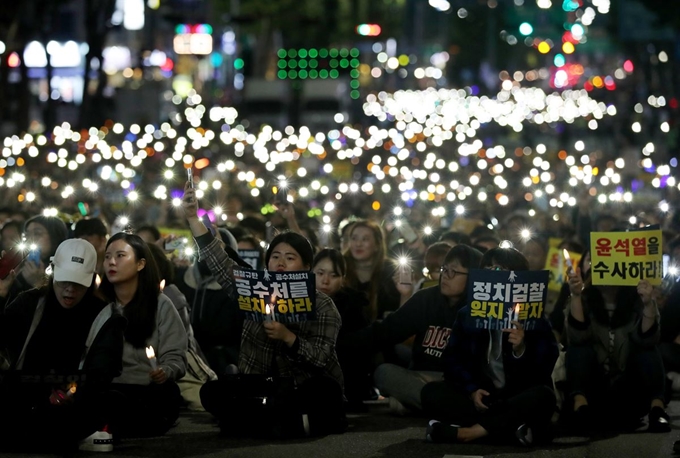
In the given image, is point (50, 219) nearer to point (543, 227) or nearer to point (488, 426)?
point (488, 426)

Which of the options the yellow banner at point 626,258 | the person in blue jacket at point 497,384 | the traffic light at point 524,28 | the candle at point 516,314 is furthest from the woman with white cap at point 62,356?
the traffic light at point 524,28

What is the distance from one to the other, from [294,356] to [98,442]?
4.66 feet

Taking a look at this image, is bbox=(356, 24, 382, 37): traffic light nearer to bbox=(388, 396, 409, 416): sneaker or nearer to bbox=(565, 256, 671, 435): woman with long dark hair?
bbox=(388, 396, 409, 416): sneaker

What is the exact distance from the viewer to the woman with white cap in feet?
29.6

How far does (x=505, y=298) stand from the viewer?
982 cm

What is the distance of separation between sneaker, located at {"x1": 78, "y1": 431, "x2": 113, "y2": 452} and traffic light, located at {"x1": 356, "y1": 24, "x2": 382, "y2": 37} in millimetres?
43373

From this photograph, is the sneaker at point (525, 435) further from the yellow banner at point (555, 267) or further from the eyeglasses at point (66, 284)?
the yellow banner at point (555, 267)

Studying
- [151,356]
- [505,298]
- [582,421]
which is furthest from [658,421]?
[151,356]

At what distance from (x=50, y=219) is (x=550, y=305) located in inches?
219

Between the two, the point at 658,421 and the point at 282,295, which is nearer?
the point at 282,295

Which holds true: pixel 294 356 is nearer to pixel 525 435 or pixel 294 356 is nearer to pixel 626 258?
pixel 525 435

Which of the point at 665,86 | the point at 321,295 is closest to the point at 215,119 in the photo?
the point at 665,86

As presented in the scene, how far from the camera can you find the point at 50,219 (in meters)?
12.8

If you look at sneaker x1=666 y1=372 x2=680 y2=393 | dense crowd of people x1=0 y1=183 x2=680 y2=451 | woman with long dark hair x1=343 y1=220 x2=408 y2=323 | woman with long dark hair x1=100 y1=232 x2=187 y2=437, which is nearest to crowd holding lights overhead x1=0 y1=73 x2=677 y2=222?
woman with long dark hair x1=343 y1=220 x2=408 y2=323
